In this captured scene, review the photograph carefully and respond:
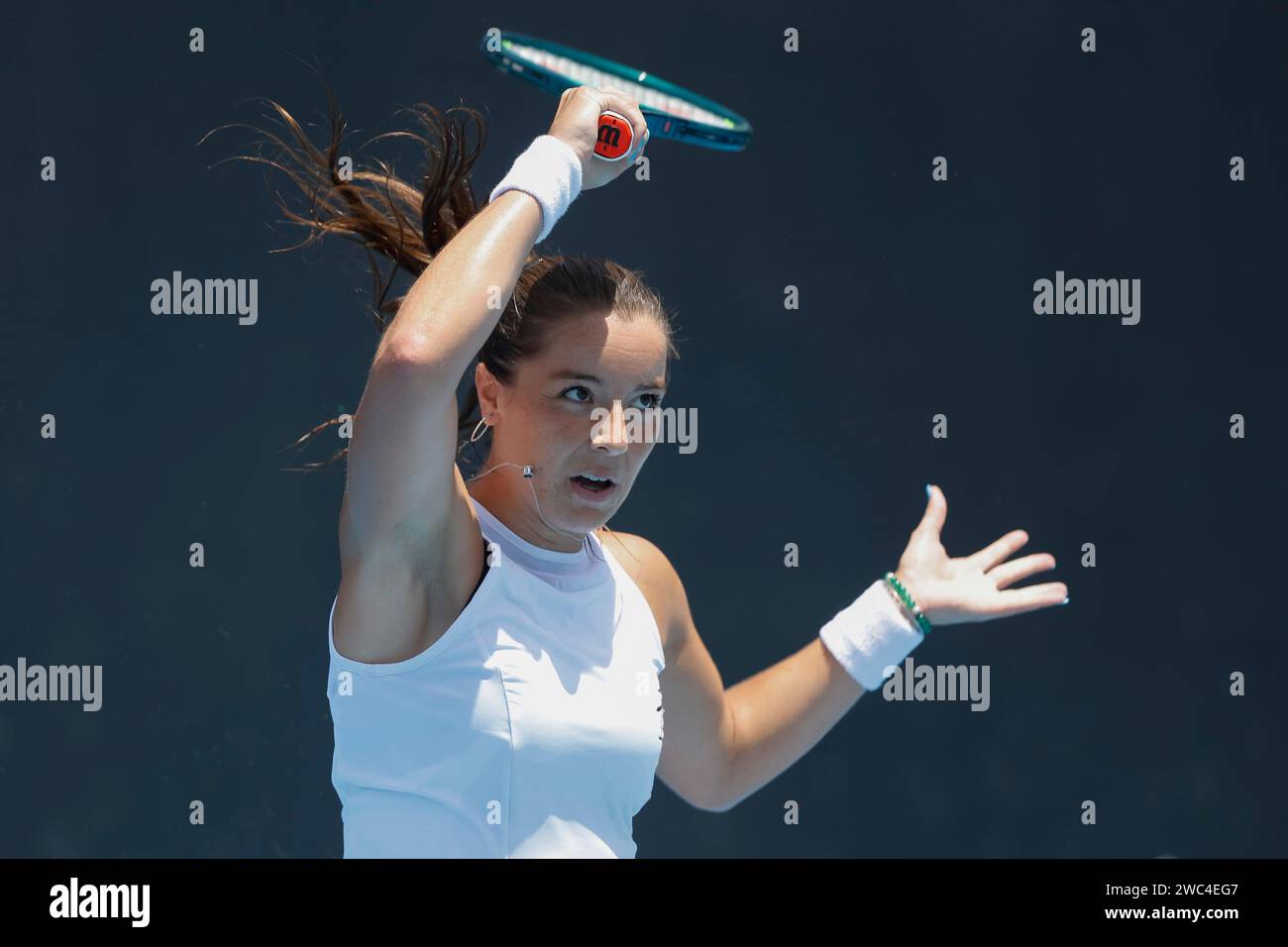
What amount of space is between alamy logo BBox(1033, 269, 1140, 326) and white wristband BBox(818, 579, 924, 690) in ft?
4.24

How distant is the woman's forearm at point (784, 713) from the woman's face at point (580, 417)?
0.47 metres

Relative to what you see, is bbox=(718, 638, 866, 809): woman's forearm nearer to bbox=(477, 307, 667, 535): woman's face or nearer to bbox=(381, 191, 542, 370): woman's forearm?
bbox=(477, 307, 667, 535): woman's face

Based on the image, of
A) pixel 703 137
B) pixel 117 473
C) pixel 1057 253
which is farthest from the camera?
pixel 1057 253

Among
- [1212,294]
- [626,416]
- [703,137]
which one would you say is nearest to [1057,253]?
[1212,294]

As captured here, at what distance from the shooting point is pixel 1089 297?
3.34 metres

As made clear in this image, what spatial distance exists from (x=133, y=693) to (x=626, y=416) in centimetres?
157

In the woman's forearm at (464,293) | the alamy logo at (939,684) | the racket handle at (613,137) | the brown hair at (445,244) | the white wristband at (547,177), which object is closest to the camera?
the woman's forearm at (464,293)

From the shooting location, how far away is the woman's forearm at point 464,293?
1.57m

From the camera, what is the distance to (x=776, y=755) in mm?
2289

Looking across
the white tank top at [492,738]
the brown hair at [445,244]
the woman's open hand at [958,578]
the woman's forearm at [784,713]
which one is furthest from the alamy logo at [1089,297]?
the white tank top at [492,738]

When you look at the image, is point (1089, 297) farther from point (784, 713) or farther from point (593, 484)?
point (593, 484)

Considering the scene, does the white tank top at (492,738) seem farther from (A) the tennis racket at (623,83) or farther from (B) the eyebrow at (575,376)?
(A) the tennis racket at (623,83)

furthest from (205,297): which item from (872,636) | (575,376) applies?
(872,636)

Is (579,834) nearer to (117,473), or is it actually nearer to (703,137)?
(703,137)
